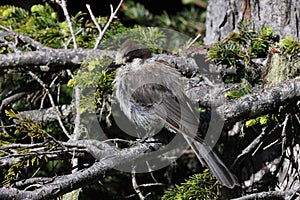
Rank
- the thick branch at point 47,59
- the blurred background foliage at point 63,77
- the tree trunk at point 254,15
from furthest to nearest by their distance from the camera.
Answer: the tree trunk at point 254,15 < the blurred background foliage at point 63,77 < the thick branch at point 47,59

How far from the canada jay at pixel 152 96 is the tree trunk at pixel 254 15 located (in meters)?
0.73

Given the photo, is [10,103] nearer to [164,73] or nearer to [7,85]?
[7,85]

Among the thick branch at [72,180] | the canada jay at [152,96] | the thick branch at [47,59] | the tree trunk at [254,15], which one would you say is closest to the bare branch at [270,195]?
the canada jay at [152,96]

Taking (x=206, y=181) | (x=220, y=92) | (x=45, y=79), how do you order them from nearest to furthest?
(x=206, y=181) < (x=220, y=92) < (x=45, y=79)

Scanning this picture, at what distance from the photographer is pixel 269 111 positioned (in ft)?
11.0

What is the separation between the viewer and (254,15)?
4.32 metres

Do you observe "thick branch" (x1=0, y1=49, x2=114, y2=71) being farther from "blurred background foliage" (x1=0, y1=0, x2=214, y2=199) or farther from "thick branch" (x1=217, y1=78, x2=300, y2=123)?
"thick branch" (x1=217, y1=78, x2=300, y2=123)

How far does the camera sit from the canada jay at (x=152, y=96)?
12.0ft

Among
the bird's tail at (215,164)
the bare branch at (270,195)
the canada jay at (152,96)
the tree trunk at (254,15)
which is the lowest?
the bare branch at (270,195)

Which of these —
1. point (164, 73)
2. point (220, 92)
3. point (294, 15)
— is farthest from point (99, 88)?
point (294, 15)

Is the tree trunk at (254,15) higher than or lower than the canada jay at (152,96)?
higher

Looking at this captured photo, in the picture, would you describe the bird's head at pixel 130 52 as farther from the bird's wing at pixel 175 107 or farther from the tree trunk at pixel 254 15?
the tree trunk at pixel 254 15

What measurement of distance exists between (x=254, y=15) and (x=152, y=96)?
107 centimetres

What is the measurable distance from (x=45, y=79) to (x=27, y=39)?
426 millimetres
